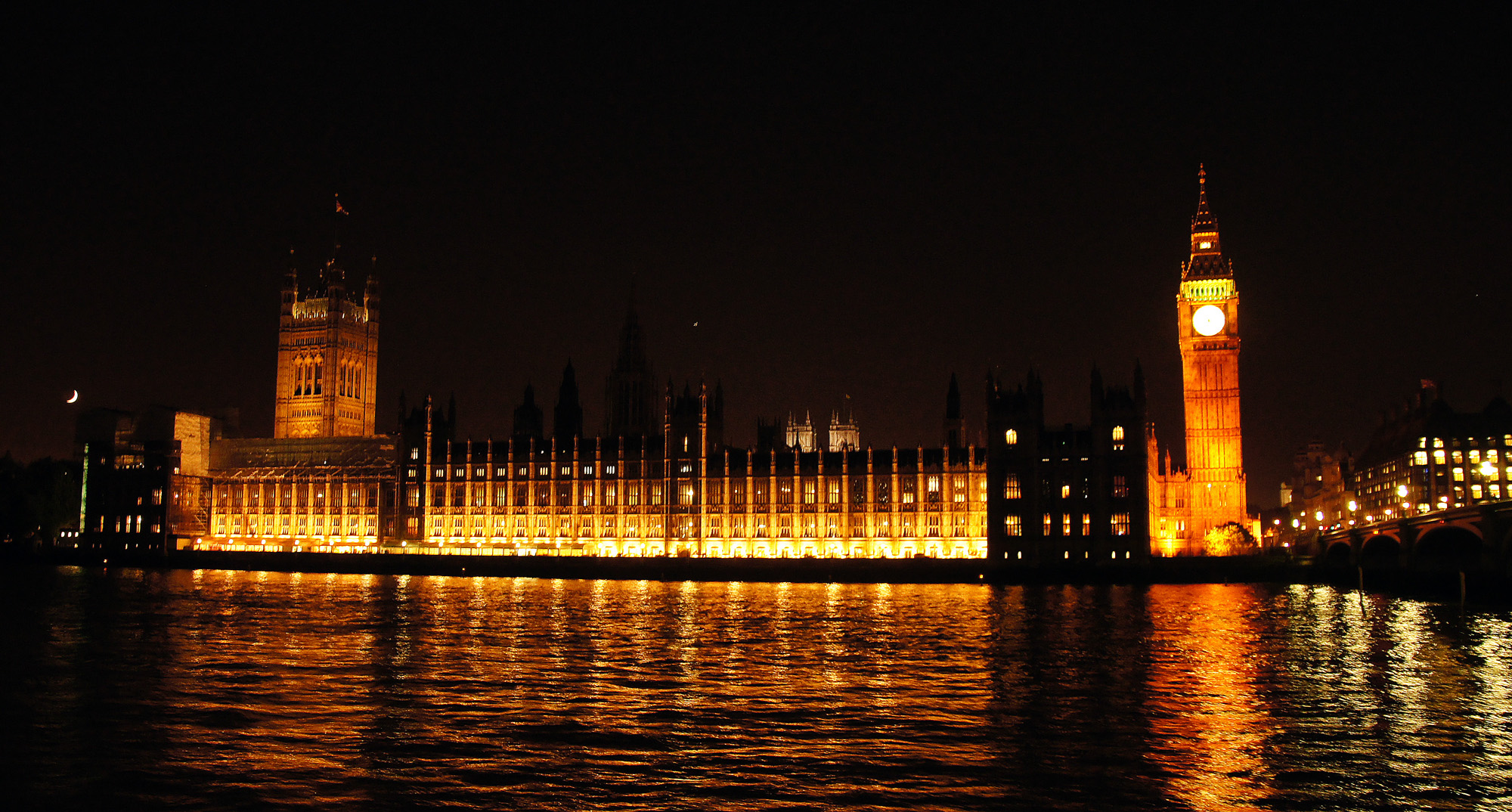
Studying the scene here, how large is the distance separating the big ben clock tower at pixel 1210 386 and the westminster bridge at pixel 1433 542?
26053mm

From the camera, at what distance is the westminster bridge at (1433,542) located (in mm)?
81938

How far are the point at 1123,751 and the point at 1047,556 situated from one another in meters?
100

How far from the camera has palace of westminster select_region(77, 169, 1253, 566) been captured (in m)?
127

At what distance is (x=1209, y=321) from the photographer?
165000 millimetres

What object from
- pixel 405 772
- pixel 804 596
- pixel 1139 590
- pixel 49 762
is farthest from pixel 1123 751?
pixel 1139 590

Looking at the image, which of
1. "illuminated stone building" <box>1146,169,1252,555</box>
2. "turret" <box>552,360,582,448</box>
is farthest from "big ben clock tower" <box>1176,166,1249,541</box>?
"turret" <box>552,360,582,448</box>

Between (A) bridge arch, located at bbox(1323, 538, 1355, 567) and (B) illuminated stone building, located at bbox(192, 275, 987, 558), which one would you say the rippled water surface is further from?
(B) illuminated stone building, located at bbox(192, 275, 987, 558)

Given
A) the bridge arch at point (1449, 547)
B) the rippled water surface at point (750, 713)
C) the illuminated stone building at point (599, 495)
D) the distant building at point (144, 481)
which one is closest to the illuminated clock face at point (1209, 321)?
the illuminated stone building at point (599, 495)

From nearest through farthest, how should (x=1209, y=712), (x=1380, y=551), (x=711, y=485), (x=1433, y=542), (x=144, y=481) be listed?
1. (x=1209, y=712)
2. (x=1433, y=542)
3. (x=1380, y=551)
4. (x=711, y=485)
5. (x=144, y=481)

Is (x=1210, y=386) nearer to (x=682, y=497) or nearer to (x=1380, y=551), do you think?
(x=1380, y=551)

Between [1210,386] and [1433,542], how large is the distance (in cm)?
5879

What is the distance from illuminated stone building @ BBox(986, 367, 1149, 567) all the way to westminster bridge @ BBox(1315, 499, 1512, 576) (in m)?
19.8

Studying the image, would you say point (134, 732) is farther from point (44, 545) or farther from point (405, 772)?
point (44, 545)

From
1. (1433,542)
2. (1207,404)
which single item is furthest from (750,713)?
(1207,404)
